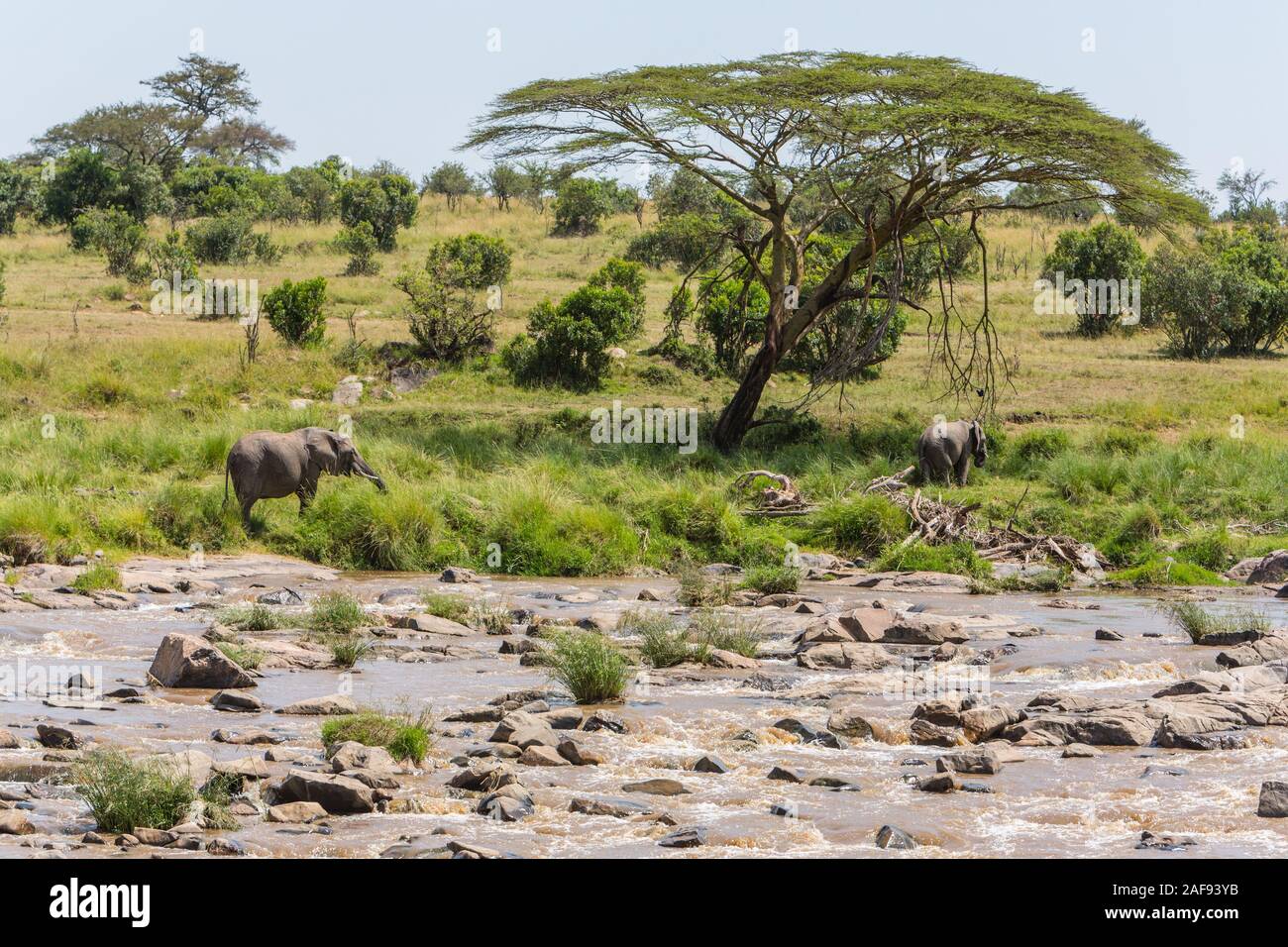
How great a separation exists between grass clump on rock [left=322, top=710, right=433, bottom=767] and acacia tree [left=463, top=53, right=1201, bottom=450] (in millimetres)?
13240

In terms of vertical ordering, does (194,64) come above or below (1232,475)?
above

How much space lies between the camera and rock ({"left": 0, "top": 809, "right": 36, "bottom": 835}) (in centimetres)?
635

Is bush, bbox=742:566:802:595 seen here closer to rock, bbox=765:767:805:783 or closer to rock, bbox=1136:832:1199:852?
rock, bbox=765:767:805:783

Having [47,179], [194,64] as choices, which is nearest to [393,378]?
[47,179]

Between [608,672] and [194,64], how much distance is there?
5946 cm

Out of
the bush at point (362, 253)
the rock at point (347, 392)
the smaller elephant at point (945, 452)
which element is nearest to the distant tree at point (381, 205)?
the bush at point (362, 253)

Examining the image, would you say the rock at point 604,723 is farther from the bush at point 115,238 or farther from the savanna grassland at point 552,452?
the bush at point 115,238

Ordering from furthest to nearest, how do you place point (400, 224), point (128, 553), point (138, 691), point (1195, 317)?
point (400, 224)
point (1195, 317)
point (128, 553)
point (138, 691)

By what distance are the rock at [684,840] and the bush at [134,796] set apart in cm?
210

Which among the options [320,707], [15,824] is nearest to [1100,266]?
[320,707]

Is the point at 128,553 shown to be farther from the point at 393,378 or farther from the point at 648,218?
the point at 648,218

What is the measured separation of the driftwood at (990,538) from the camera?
17391mm

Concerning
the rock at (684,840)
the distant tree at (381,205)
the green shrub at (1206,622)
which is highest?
the distant tree at (381,205)

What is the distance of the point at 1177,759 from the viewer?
8.54 meters
